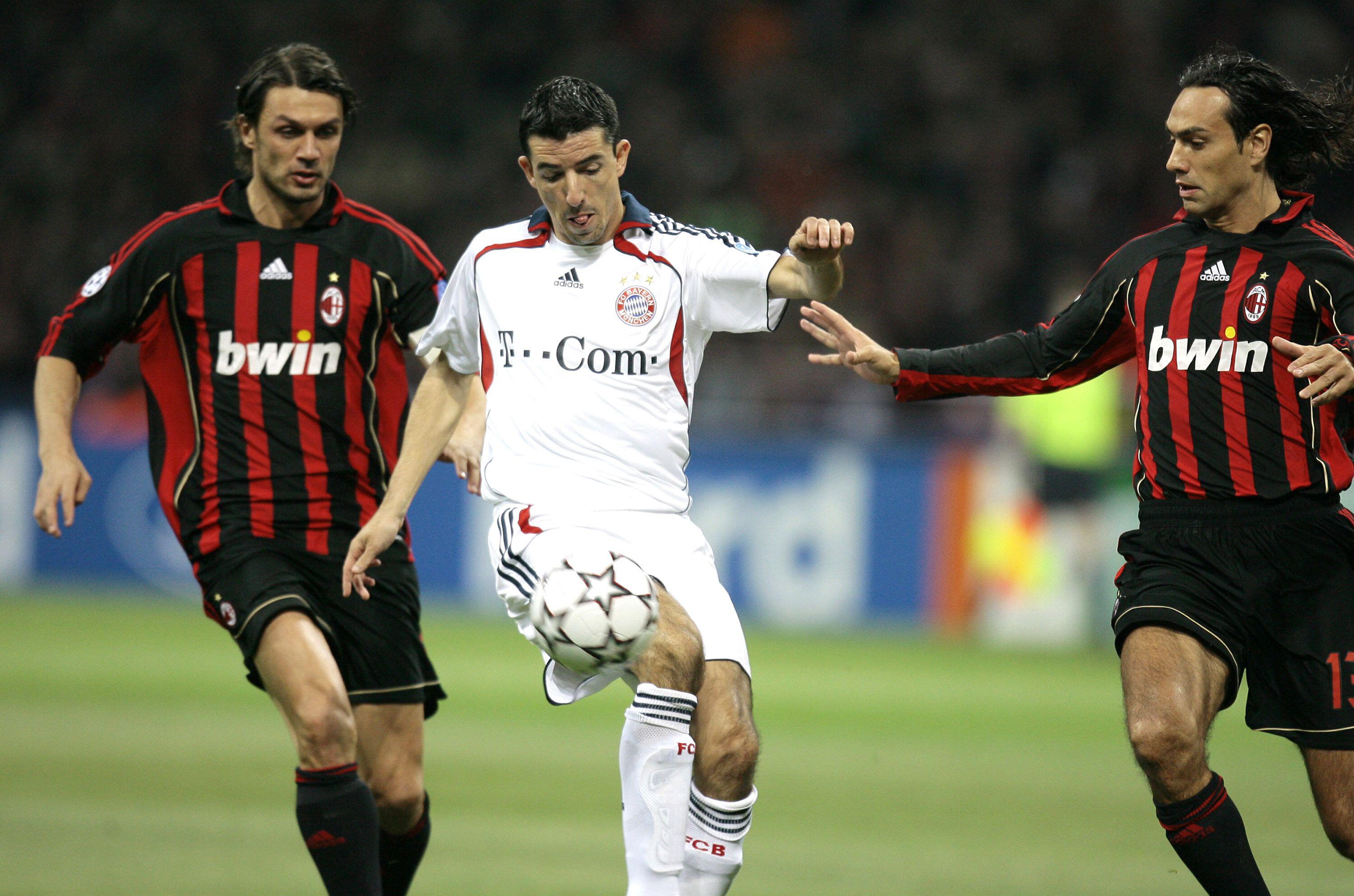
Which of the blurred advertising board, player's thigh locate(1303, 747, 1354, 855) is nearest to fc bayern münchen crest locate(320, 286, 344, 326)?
player's thigh locate(1303, 747, 1354, 855)

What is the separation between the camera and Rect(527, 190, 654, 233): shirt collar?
5.05 metres

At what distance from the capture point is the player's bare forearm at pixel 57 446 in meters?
4.98

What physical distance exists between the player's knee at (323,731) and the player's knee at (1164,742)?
211 cm

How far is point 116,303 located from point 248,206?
0.52m

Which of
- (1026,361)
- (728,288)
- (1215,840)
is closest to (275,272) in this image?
(728,288)

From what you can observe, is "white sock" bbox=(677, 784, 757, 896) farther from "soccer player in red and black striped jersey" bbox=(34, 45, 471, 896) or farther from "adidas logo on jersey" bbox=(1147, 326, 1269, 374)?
"adidas logo on jersey" bbox=(1147, 326, 1269, 374)

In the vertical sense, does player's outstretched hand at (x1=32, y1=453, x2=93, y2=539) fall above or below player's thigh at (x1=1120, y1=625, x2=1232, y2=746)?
above

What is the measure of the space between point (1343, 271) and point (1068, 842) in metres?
2.98

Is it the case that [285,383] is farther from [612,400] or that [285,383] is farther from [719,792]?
[719,792]

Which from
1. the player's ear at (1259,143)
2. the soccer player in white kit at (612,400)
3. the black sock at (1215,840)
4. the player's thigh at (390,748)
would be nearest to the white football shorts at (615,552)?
the soccer player in white kit at (612,400)

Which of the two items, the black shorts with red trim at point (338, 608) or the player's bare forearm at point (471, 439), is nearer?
the black shorts with red trim at point (338, 608)

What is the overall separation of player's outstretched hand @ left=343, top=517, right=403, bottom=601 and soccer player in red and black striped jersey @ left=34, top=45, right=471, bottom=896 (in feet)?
0.63

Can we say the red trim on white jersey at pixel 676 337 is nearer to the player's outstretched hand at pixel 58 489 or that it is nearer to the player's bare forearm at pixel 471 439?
the player's bare forearm at pixel 471 439

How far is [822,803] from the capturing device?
768cm
